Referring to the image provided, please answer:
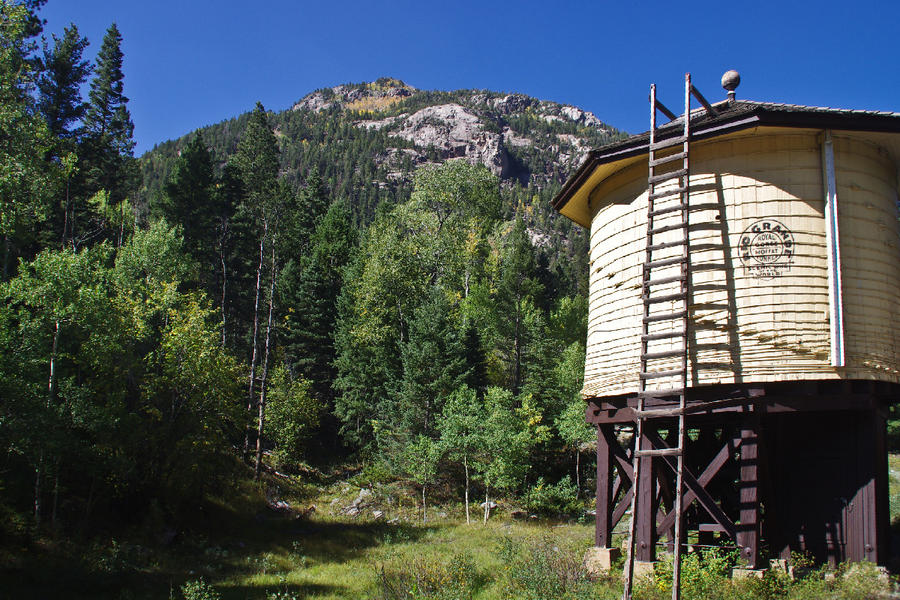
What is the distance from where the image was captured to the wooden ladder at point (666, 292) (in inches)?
410

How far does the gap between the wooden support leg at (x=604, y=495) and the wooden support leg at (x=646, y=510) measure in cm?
115

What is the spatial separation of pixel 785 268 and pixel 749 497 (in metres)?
3.69

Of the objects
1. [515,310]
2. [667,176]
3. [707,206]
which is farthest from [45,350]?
[515,310]

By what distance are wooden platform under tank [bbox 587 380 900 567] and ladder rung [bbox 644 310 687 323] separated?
4.30 feet

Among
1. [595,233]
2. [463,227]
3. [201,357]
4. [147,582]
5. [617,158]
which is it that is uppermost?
[463,227]

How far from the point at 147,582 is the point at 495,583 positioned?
9.34 meters

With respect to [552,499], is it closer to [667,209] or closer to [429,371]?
[429,371]

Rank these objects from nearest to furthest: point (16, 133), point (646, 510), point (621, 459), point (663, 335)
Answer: point (663, 335)
point (646, 510)
point (621, 459)
point (16, 133)

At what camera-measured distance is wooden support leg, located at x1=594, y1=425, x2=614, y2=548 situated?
12.6m

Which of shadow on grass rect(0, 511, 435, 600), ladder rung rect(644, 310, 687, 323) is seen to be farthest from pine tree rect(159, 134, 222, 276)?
ladder rung rect(644, 310, 687, 323)

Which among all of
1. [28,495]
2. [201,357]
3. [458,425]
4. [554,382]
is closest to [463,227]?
[554,382]

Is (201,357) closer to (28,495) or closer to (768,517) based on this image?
(28,495)

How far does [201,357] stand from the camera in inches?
924

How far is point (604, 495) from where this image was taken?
12.7m
